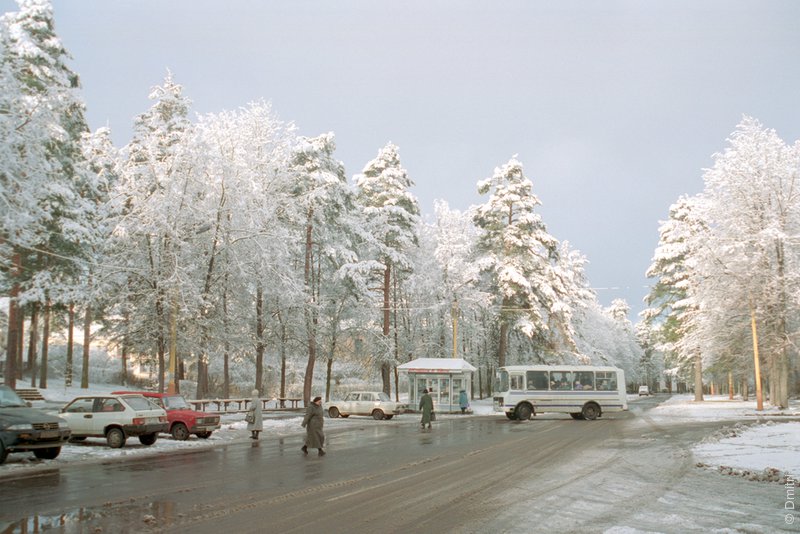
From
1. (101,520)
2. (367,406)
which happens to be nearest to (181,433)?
(101,520)

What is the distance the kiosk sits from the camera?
138 ft

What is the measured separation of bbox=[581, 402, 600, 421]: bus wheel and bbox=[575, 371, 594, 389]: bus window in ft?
3.38

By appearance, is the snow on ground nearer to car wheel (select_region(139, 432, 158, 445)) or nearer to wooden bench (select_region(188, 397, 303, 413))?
car wheel (select_region(139, 432, 158, 445))

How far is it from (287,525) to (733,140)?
3996cm

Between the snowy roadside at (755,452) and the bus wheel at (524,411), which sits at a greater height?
the snowy roadside at (755,452)

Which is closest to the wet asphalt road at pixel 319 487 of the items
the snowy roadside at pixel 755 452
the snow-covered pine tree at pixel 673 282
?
the snowy roadside at pixel 755 452

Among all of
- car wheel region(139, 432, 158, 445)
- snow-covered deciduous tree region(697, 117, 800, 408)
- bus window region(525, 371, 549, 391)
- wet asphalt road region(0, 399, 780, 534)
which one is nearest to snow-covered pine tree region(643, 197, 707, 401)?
snow-covered deciduous tree region(697, 117, 800, 408)

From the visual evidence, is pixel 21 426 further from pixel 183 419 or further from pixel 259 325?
pixel 259 325

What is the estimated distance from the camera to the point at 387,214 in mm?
48250

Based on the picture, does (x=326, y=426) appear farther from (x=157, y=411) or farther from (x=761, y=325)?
(x=761, y=325)

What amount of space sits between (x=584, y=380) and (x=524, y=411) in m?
4.04

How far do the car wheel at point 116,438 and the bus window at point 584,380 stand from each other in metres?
25.9

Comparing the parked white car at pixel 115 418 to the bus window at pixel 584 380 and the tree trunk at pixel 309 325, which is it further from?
the bus window at pixel 584 380

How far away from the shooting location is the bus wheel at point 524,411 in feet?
121
